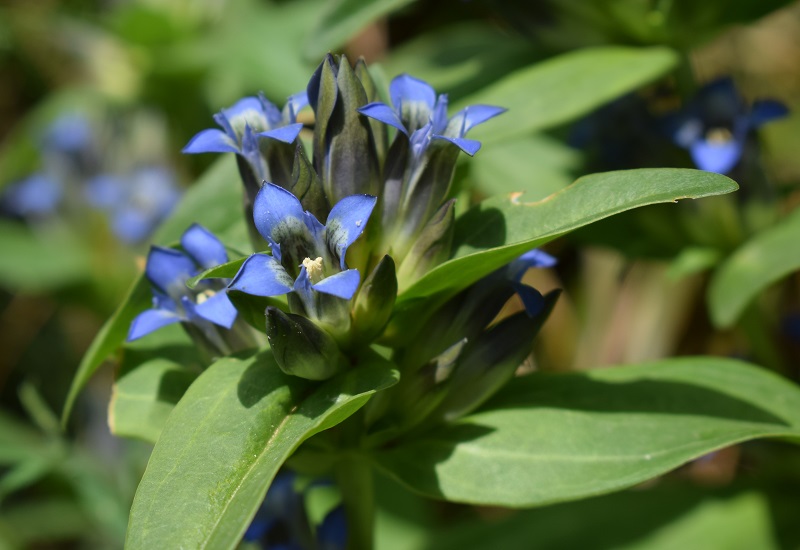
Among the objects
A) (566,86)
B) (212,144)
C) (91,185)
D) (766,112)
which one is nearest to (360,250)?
(212,144)

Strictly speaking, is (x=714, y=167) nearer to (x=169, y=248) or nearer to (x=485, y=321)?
(x=485, y=321)

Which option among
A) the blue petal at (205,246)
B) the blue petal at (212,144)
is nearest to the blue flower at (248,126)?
the blue petal at (212,144)

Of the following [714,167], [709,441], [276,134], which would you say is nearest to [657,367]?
[709,441]

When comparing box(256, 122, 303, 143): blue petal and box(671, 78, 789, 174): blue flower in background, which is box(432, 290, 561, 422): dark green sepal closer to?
box(256, 122, 303, 143): blue petal

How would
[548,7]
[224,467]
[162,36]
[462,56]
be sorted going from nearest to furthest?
Result: [224,467]
[548,7]
[462,56]
[162,36]

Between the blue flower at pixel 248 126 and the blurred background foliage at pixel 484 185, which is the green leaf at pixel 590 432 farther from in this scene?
the blue flower at pixel 248 126

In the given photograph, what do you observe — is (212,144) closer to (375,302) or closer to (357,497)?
(375,302)

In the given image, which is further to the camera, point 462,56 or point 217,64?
point 217,64
